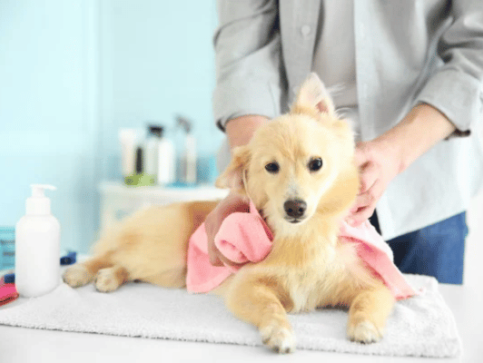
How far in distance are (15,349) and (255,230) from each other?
46 cm

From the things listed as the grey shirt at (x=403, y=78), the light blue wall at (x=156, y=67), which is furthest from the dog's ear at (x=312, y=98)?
the light blue wall at (x=156, y=67)

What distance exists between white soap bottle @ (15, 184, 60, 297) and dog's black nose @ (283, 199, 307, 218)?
0.52 meters

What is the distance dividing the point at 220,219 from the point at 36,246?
1.30ft

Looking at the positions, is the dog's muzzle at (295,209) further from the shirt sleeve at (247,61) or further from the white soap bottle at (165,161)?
the white soap bottle at (165,161)

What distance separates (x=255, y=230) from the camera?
3.00ft

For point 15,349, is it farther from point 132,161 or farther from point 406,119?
point 132,161

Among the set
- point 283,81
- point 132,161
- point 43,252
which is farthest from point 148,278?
point 132,161

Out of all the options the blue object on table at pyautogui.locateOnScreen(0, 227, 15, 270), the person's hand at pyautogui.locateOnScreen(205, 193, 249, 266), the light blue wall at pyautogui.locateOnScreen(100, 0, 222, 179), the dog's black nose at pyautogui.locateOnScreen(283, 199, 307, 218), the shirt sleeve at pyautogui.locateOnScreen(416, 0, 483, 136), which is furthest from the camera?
the light blue wall at pyautogui.locateOnScreen(100, 0, 222, 179)

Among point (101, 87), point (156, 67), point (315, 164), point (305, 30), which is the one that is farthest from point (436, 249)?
point (101, 87)

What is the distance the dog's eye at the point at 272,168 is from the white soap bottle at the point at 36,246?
47 cm

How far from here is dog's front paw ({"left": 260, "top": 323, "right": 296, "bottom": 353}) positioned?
70 cm

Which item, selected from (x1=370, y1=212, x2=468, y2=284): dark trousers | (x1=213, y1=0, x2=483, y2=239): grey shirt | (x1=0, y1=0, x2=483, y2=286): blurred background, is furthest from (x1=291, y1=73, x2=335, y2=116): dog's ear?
(x1=0, y1=0, x2=483, y2=286): blurred background

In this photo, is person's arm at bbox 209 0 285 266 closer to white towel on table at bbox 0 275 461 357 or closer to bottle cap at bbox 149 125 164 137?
white towel on table at bbox 0 275 461 357

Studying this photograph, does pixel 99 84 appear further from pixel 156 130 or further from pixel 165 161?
pixel 165 161
